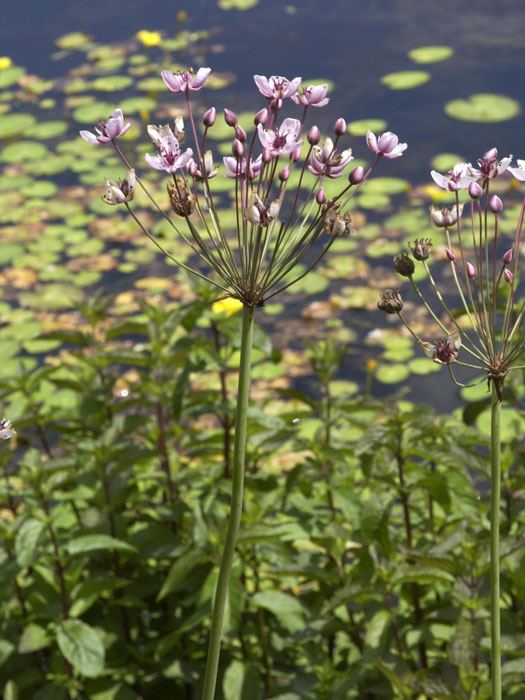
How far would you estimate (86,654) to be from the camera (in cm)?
301

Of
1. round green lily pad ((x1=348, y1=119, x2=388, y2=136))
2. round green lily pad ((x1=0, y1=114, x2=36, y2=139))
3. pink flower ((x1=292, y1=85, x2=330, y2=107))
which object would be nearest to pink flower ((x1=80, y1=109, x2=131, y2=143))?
pink flower ((x1=292, y1=85, x2=330, y2=107))

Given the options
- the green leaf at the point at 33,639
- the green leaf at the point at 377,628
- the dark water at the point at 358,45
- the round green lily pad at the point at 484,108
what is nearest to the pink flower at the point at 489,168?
the green leaf at the point at 377,628

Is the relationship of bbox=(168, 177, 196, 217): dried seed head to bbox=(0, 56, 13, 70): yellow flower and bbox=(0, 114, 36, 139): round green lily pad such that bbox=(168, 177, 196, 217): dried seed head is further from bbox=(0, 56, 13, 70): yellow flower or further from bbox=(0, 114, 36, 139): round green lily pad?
bbox=(0, 56, 13, 70): yellow flower

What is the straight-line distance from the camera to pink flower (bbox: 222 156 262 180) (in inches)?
65.5

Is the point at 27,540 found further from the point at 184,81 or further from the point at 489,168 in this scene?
the point at 489,168

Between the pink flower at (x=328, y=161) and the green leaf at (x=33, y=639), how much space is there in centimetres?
189

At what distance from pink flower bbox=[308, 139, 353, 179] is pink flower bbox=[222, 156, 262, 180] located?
0.08 m

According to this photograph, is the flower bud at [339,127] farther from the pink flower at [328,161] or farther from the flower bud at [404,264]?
the flower bud at [404,264]

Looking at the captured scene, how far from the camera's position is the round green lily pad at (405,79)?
9.70m

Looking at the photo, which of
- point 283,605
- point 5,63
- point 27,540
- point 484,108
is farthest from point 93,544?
point 5,63

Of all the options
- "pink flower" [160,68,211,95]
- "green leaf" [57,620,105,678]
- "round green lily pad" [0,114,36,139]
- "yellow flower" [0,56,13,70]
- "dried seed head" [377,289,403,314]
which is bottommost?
"round green lily pad" [0,114,36,139]

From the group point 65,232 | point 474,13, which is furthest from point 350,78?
point 65,232

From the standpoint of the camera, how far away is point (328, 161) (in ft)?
5.59

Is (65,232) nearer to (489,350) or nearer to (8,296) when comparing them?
(8,296)
